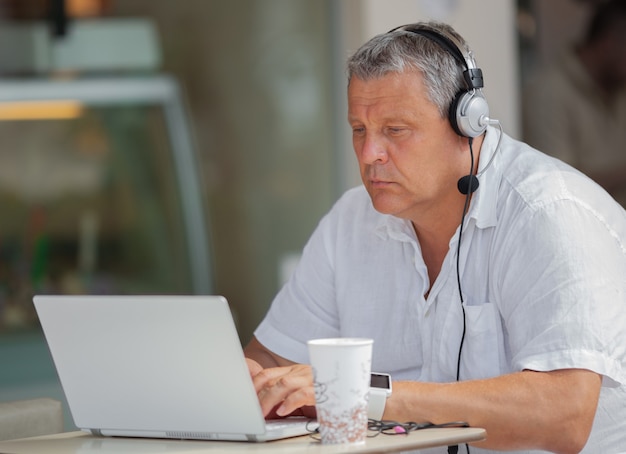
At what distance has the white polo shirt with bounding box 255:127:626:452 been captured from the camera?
1986mm

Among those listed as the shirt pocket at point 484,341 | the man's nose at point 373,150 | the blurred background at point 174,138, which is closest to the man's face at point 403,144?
the man's nose at point 373,150

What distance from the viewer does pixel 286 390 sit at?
1.84m

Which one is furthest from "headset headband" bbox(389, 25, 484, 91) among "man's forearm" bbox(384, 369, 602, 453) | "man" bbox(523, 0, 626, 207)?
"man" bbox(523, 0, 626, 207)

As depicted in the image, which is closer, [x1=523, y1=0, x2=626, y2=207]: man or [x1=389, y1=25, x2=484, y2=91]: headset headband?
[x1=389, y1=25, x2=484, y2=91]: headset headband

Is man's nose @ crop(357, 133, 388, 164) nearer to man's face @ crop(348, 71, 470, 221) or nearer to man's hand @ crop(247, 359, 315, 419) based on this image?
man's face @ crop(348, 71, 470, 221)

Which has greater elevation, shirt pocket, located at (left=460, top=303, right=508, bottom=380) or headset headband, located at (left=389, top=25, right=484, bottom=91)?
headset headband, located at (left=389, top=25, right=484, bottom=91)

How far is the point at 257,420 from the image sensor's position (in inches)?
68.1

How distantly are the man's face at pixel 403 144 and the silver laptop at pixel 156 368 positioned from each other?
53 centimetres

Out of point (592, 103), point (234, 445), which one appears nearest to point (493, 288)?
point (234, 445)

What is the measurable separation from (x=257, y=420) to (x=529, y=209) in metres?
0.69

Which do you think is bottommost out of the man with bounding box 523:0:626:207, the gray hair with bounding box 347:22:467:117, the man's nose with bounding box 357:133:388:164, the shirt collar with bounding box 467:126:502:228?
the man with bounding box 523:0:626:207

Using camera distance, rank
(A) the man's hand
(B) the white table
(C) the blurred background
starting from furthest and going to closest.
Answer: (C) the blurred background → (A) the man's hand → (B) the white table

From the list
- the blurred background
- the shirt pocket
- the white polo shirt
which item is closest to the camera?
Result: the white polo shirt

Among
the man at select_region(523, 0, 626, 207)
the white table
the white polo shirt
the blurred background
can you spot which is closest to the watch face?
the white table
